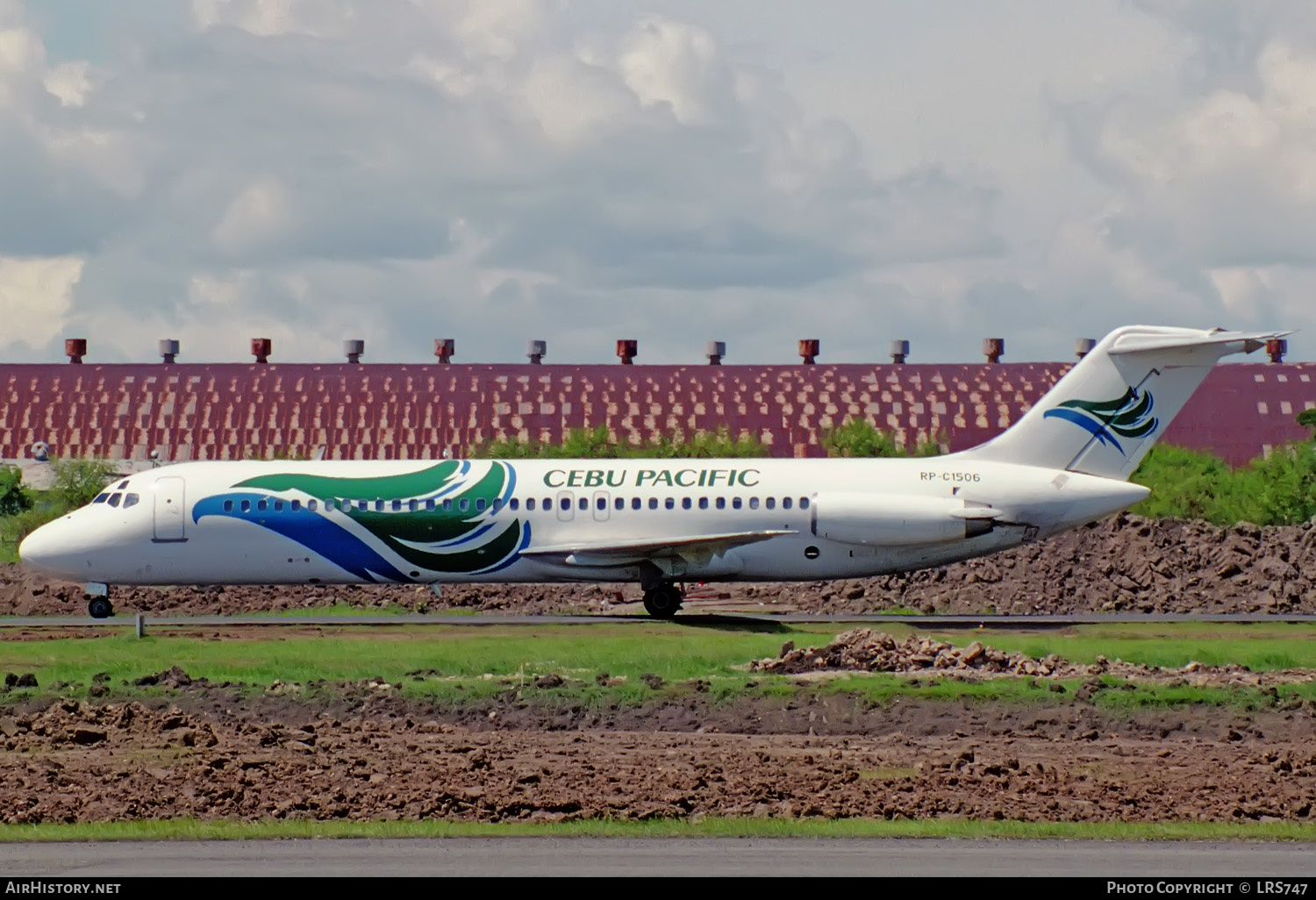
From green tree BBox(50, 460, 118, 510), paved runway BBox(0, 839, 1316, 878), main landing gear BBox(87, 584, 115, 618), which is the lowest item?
paved runway BBox(0, 839, 1316, 878)

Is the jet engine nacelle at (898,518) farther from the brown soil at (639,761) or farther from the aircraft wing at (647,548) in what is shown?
the brown soil at (639,761)

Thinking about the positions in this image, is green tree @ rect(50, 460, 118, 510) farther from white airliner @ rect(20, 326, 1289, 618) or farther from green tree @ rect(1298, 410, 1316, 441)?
green tree @ rect(1298, 410, 1316, 441)

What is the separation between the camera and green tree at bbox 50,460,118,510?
6147 centimetres

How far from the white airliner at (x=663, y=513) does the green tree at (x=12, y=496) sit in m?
23.0

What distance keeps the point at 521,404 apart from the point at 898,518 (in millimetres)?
33260

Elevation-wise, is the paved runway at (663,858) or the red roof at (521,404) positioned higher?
the red roof at (521,404)

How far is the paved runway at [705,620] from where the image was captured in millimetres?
39625

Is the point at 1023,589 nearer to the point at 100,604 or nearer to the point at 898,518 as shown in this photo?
the point at 898,518

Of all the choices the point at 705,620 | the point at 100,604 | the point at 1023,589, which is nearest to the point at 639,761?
the point at 705,620

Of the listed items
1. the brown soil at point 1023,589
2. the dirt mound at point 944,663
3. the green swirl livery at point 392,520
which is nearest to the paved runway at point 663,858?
the dirt mound at point 944,663

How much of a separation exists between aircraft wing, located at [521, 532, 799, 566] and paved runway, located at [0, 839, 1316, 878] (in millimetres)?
23084

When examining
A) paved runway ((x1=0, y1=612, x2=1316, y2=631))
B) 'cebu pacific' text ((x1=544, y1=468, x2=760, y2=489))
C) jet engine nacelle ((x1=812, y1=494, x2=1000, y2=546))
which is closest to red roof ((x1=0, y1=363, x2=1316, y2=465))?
paved runway ((x1=0, y1=612, x2=1316, y2=631))

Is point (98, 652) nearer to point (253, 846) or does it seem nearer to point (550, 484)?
point (550, 484)

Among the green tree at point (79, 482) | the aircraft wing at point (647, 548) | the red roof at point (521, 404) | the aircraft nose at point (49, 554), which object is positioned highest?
the red roof at point (521, 404)
